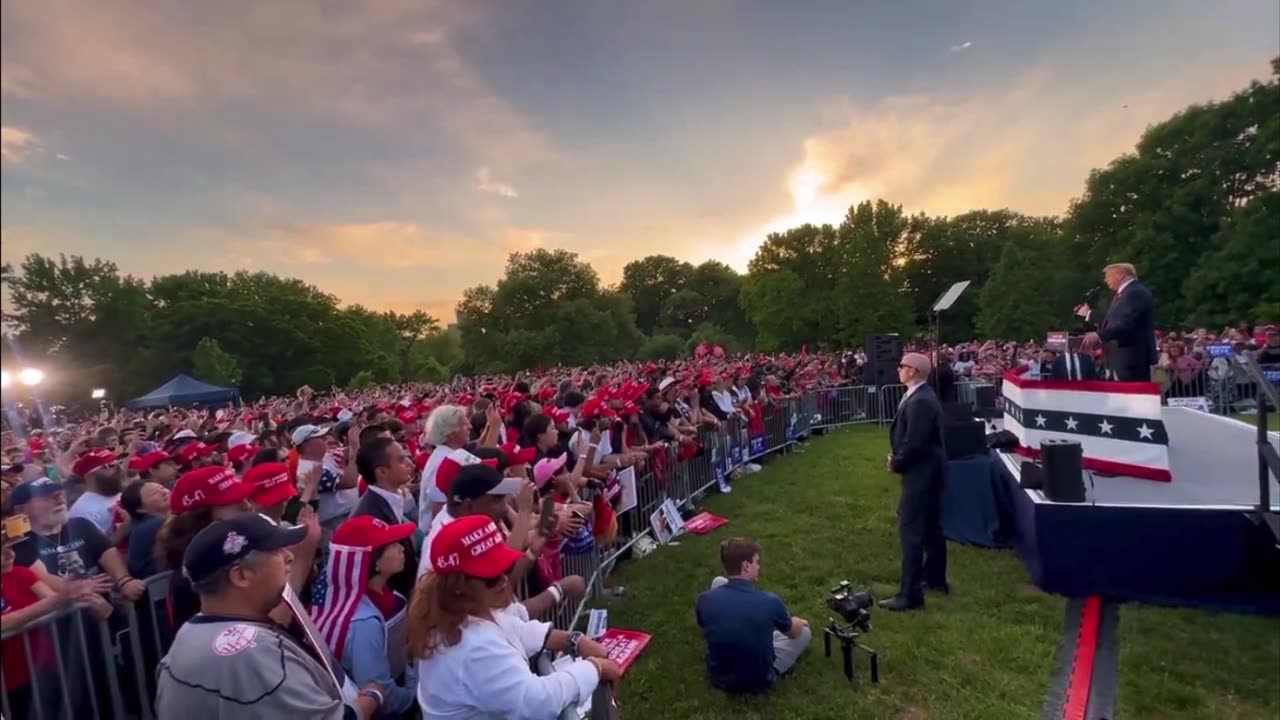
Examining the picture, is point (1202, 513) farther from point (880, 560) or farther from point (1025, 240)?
point (1025, 240)

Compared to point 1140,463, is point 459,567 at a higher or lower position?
higher

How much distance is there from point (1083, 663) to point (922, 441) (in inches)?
81.8

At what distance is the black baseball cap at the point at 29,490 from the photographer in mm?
1561

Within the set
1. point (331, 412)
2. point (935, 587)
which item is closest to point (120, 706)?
point (935, 587)

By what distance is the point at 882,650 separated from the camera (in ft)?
18.6

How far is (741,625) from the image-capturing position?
4918mm

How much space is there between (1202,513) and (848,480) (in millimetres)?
6090

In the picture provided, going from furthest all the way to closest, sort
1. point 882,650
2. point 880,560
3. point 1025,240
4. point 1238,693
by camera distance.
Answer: point 1025,240 → point 880,560 → point 882,650 → point 1238,693

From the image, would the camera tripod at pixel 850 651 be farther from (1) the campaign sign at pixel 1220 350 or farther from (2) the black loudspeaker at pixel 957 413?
(1) the campaign sign at pixel 1220 350

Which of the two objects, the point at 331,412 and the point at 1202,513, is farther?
the point at 331,412

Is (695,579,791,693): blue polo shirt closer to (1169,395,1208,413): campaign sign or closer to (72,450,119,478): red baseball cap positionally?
(72,450,119,478): red baseball cap

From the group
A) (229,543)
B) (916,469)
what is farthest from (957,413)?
(229,543)

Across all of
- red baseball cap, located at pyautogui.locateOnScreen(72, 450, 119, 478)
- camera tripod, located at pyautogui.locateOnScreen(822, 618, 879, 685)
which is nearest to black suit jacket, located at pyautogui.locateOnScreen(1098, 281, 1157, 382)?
camera tripod, located at pyautogui.locateOnScreen(822, 618, 879, 685)

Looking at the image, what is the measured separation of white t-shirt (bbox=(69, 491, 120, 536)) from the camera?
4.95 m
